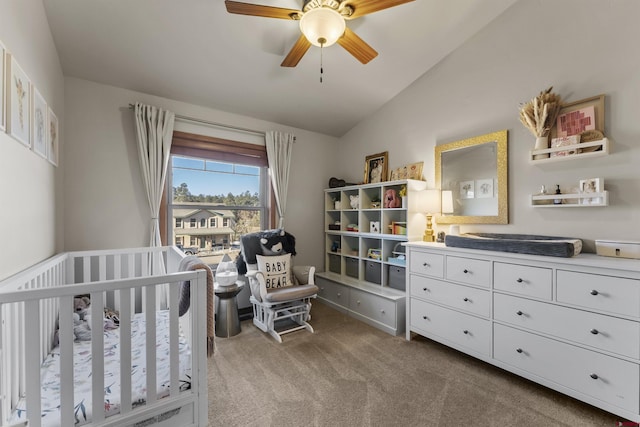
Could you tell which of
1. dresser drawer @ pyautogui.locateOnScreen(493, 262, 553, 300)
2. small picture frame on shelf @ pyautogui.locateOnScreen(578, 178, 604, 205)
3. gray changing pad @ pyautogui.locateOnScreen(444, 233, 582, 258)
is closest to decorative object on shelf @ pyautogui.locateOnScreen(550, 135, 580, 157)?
small picture frame on shelf @ pyautogui.locateOnScreen(578, 178, 604, 205)

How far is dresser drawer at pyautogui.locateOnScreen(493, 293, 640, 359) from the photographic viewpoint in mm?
1516

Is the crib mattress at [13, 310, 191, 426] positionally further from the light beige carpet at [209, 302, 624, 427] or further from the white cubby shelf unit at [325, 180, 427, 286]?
the white cubby shelf unit at [325, 180, 427, 286]

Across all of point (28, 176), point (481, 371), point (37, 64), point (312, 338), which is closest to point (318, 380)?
point (312, 338)

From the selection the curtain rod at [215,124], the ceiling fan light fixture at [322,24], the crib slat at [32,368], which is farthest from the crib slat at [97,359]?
the curtain rod at [215,124]

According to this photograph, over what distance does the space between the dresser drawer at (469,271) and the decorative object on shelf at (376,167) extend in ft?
4.66

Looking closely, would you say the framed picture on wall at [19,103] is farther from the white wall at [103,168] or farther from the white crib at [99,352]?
the white wall at [103,168]

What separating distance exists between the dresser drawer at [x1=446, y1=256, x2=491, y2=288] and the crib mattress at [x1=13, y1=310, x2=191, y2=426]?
197cm

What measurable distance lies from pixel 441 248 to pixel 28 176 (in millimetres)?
→ 2811

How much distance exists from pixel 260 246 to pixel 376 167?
1712mm

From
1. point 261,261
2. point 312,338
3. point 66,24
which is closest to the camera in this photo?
Result: point 66,24

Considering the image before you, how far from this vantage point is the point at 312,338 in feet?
8.73

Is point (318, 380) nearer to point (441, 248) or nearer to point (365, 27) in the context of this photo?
point (441, 248)

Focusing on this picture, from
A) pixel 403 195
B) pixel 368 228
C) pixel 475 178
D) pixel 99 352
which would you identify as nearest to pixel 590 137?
pixel 475 178

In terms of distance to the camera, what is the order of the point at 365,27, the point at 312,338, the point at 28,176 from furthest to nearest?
1. the point at 312,338
2. the point at 365,27
3. the point at 28,176
